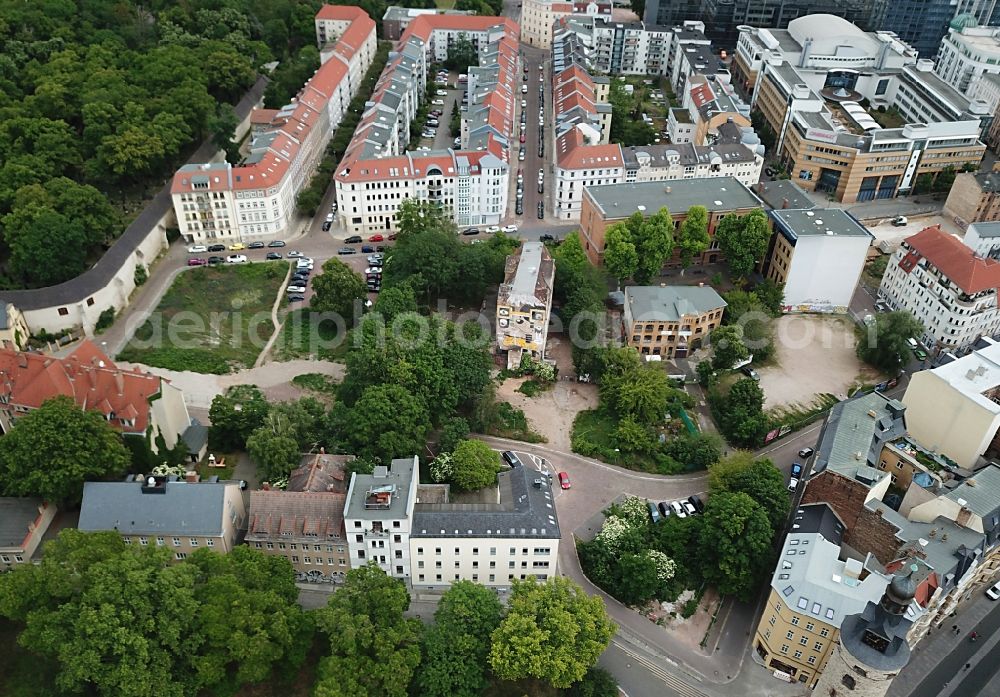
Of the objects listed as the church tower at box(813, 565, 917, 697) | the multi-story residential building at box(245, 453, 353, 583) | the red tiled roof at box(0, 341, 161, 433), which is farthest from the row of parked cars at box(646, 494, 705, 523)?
the red tiled roof at box(0, 341, 161, 433)

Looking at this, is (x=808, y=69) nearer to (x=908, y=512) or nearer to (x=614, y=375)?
(x=614, y=375)

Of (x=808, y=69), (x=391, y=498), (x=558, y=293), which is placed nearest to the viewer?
(x=391, y=498)

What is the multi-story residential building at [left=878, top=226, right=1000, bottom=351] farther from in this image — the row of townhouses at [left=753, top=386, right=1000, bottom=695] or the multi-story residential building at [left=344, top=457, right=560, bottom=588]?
the multi-story residential building at [left=344, top=457, right=560, bottom=588]

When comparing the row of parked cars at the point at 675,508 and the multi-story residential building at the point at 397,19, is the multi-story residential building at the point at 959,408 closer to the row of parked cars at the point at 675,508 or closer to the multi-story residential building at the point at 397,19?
the row of parked cars at the point at 675,508

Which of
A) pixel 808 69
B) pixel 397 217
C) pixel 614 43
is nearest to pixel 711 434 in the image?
pixel 397 217

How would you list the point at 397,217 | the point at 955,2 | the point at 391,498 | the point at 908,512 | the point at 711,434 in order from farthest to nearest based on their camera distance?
the point at 955,2
the point at 397,217
the point at 711,434
the point at 908,512
the point at 391,498

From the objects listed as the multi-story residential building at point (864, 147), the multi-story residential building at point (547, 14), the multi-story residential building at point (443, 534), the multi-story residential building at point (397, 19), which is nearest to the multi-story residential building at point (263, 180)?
the multi-story residential building at point (397, 19)
